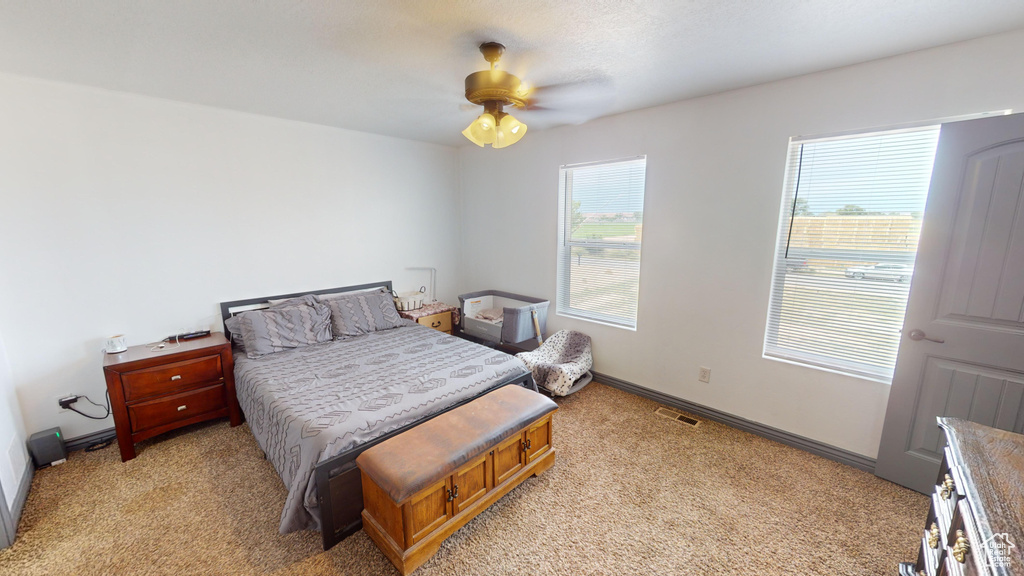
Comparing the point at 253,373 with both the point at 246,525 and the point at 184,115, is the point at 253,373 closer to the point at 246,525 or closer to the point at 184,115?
the point at 246,525

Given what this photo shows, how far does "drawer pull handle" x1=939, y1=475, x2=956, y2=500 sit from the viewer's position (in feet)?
3.65

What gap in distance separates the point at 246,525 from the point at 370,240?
100 inches

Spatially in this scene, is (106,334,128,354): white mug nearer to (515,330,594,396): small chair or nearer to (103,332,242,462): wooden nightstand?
(103,332,242,462): wooden nightstand

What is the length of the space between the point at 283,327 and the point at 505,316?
6.01 ft

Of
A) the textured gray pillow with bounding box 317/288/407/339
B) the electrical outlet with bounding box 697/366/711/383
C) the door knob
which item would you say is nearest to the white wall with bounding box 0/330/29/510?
the textured gray pillow with bounding box 317/288/407/339

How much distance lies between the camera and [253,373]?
2412 mm


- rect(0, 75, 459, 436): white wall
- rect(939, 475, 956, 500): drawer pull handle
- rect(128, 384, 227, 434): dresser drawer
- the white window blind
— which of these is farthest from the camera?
rect(128, 384, 227, 434): dresser drawer

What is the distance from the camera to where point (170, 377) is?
243cm

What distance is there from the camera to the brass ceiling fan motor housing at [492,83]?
1795mm

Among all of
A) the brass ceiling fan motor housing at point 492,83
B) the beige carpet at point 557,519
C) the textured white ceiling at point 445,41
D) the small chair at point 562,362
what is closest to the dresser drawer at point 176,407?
the beige carpet at point 557,519

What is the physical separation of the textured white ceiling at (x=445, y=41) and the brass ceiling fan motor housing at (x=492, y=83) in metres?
0.06

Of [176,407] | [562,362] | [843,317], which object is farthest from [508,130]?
[176,407]

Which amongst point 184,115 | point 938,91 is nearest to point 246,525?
point 184,115

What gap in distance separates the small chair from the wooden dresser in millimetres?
2061
